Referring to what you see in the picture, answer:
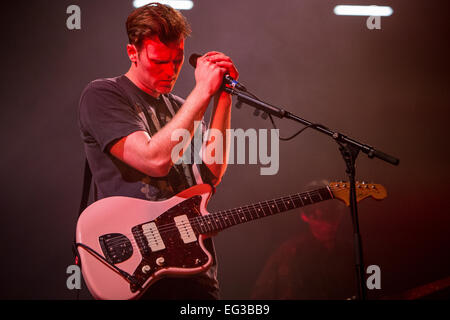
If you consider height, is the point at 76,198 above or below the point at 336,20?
below

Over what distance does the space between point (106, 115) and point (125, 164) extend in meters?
0.24

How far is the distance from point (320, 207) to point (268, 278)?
1.67 ft

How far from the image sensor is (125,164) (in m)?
1.72

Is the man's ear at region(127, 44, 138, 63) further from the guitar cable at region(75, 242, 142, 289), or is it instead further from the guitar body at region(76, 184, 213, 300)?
the guitar cable at region(75, 242, 142, 289)

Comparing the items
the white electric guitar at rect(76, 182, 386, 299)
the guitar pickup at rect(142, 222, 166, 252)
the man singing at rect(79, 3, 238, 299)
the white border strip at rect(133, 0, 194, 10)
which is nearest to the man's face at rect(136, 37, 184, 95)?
the man singing at rect(79, 3, 238, 299)

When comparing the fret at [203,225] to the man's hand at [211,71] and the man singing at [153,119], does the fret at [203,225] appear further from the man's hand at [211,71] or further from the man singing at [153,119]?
the man's hand at [211,71]

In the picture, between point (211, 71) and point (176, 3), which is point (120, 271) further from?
point (176, 3)

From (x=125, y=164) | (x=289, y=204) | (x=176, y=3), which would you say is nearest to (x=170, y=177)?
(x=125, y=164)

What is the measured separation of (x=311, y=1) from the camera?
2293 mm

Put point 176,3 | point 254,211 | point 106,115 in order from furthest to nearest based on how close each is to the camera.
→ point 176,3, point 254,211, point 106,115

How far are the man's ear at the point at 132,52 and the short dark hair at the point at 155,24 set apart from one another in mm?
22

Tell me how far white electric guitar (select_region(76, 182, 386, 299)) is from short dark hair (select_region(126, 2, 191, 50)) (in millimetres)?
809
